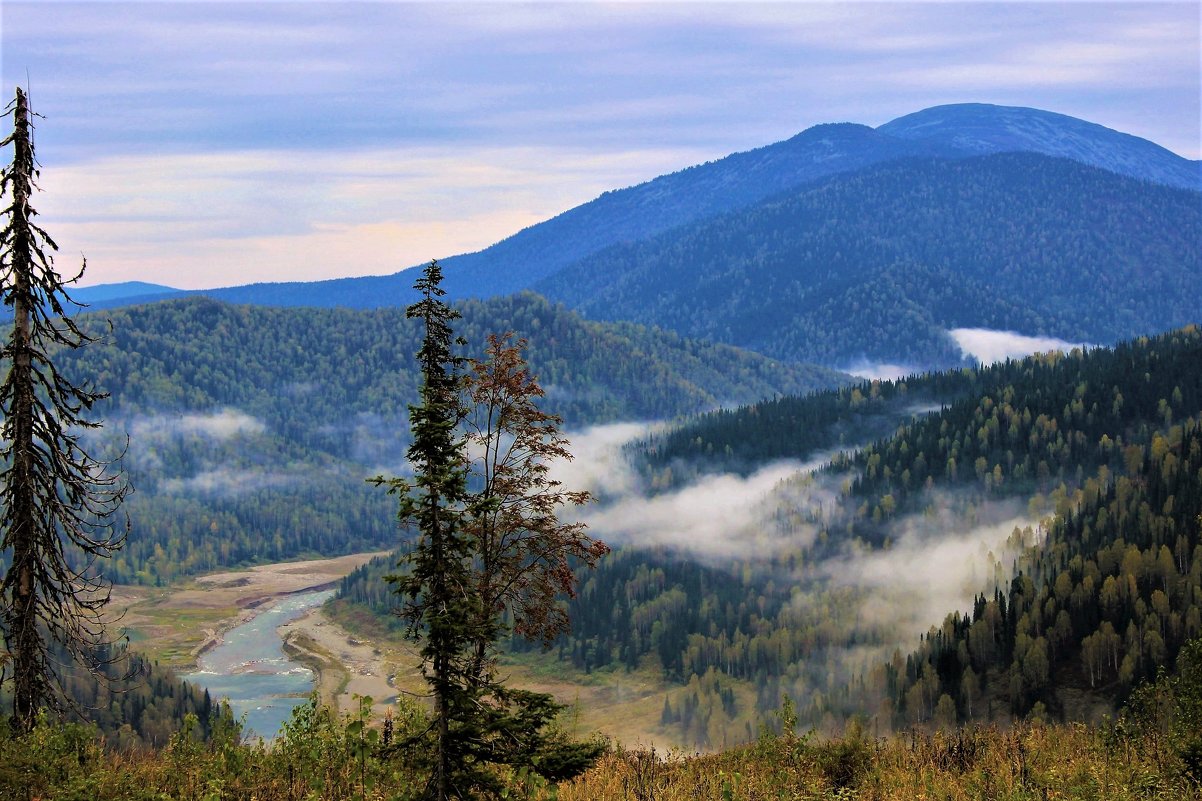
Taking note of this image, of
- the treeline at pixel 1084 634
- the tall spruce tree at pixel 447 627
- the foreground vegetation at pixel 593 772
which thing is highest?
the tall spruce tree at pixel 447 627

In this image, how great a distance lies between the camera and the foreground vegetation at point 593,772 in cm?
2792

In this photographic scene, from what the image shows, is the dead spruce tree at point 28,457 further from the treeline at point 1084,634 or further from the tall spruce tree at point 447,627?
the treeline at point 1084,634

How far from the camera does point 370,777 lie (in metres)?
28.6

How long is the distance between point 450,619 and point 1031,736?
26.8 m

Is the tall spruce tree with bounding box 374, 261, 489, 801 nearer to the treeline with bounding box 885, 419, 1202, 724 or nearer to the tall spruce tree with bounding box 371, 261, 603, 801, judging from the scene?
the tall spruce tree with bounding box 371, 261, 603, 801

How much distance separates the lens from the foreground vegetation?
2792cm

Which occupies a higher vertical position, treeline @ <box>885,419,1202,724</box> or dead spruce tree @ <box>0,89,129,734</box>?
dead spruce tree @ <box>0,89,129,734</box>

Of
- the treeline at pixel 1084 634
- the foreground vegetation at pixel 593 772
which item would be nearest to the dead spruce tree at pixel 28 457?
the foreground vegetation at pixel 593 772

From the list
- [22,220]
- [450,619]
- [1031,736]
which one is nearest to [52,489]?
[22,220]

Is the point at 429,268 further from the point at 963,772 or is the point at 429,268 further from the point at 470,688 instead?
the point at 963,772

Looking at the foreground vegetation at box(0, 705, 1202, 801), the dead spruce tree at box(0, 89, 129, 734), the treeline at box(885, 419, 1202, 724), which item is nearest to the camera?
the foreground vegetation at box(0, 705, 1202, 801)

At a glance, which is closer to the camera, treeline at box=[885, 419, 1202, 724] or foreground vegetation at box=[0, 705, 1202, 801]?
foreground vegetation at box=[0, 705, 1202, 801]

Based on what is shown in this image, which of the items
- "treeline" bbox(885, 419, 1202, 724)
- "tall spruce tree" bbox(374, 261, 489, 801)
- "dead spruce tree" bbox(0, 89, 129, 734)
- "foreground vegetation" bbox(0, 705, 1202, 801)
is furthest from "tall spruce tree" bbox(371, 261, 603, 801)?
"treeline" bbox(885, 419, 1202, 724)

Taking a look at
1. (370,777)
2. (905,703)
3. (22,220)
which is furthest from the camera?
(905,703)
